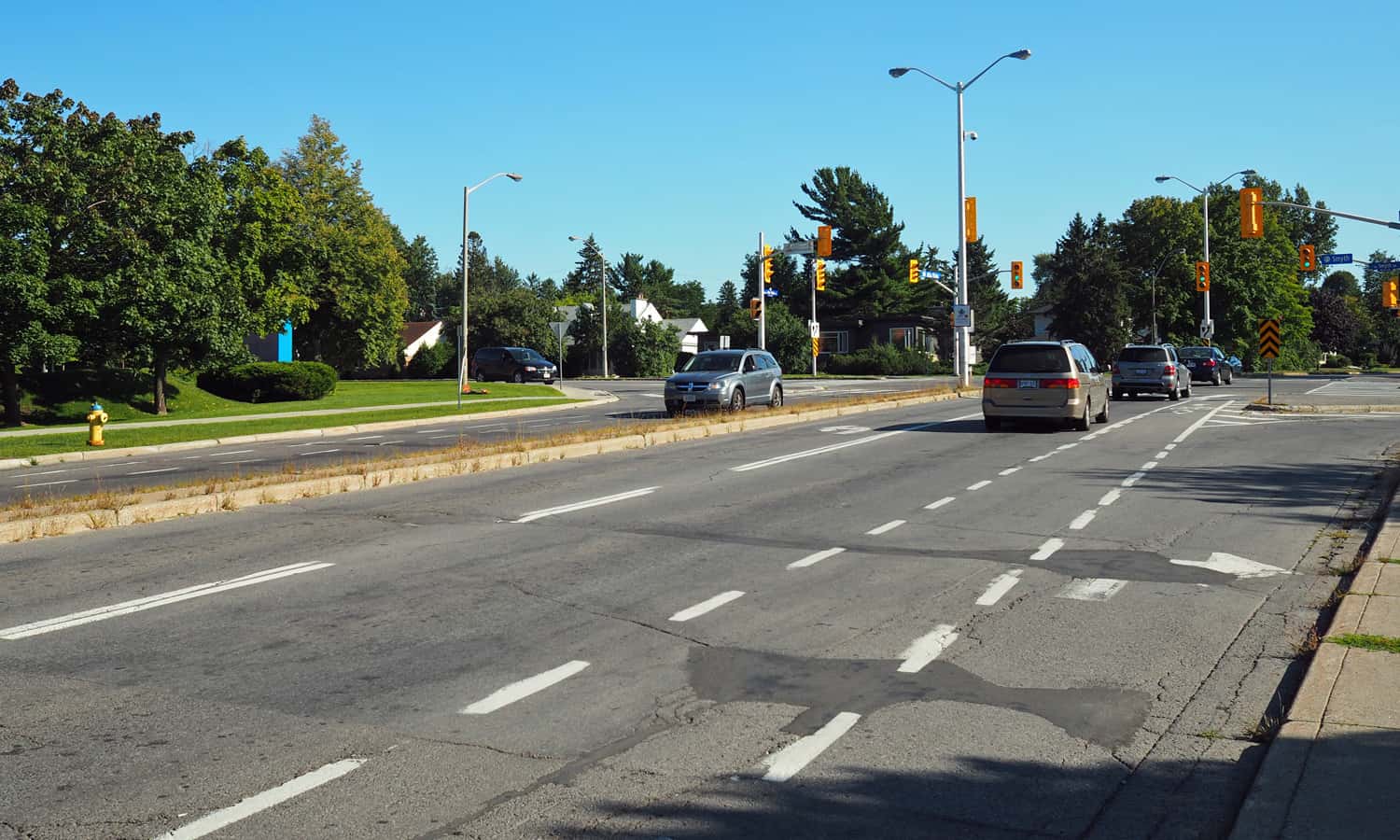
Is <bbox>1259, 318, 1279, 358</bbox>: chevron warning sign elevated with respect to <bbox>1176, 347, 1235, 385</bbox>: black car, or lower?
elevated

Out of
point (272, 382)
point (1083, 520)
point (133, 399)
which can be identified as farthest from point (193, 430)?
point (1083, 520)

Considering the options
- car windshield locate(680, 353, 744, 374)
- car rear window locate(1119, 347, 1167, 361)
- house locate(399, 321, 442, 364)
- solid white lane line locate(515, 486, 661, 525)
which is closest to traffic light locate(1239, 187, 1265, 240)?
car rear window locate(1119, 347, 1167, 361)

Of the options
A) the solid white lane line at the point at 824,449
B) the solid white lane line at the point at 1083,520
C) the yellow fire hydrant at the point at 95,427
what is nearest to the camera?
the solid white lane line at the point at 1083,520

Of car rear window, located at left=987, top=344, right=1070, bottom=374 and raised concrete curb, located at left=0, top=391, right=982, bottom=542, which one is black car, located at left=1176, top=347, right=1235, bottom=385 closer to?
car rear window, located at left=987, top=344, right=1070, bottom=374

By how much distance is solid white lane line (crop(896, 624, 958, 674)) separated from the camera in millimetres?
6258

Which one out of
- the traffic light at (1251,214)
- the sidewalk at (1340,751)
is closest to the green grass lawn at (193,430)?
the sidewalk at (1340,751)

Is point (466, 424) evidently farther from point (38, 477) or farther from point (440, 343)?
point (440, 343)

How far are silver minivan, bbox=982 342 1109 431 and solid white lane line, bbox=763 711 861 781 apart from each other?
688 inches

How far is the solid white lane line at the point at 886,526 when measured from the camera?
10.8m

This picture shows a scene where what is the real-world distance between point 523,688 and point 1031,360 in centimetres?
1833

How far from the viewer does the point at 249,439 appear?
26125mm

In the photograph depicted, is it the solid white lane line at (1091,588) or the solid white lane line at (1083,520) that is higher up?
the solid white lane line at (1083,520)

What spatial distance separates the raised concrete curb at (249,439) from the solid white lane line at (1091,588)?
61.8 feet

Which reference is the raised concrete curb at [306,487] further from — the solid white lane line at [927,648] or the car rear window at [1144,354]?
the car rear window at [1144,354]
